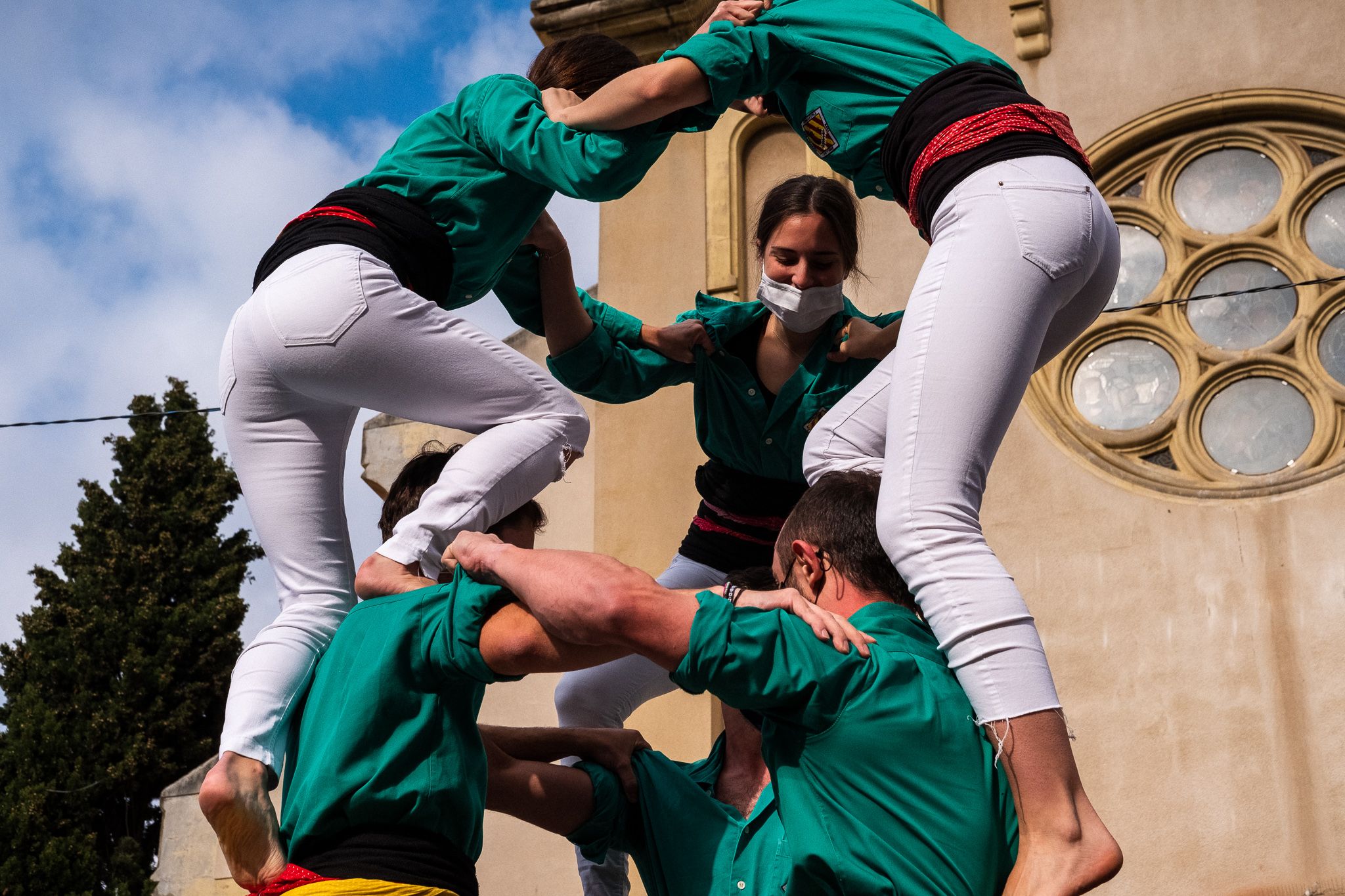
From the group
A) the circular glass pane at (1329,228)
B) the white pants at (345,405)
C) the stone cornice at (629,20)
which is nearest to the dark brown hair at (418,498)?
the white pants at (345,405)

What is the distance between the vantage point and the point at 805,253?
390 centimetres

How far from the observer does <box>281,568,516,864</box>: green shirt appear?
8.89 ft

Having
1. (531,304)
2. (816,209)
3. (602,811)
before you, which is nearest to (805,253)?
(816,209)

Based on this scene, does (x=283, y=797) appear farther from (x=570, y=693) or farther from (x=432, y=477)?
(x=570, y=693)

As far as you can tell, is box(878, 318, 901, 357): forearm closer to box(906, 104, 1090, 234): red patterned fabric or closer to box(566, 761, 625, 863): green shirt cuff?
box(906, 104, 1090, 234): red patterned fabric

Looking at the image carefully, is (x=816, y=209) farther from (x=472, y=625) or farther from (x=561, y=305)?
(x=472, y=625)

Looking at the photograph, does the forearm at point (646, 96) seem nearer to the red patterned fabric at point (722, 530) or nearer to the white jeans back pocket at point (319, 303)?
the white jeans back pocket at point (319, 303)

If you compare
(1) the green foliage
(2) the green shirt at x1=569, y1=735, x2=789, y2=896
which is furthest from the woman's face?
(1) the green foliage

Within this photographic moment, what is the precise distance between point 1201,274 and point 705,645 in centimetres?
586

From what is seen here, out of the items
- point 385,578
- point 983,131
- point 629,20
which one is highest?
point 629,20

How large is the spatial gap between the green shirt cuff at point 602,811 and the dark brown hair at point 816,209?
1.46 meters

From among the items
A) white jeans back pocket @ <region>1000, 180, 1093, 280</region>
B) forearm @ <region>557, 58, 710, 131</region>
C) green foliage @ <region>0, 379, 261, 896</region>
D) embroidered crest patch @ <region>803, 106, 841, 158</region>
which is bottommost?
green foliage @ <region>0, 379, 261, 896</region>

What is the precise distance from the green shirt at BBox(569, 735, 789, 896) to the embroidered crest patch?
141 centimetres

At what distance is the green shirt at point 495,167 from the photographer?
3365mm
